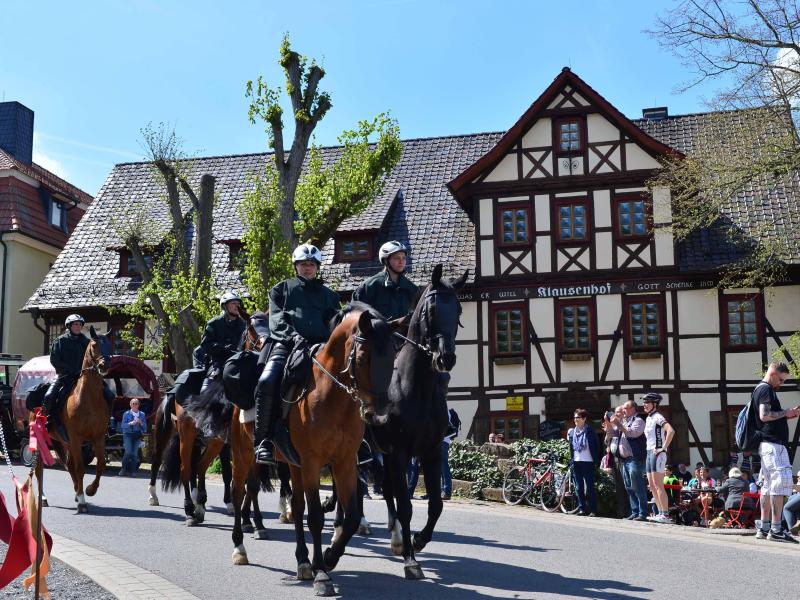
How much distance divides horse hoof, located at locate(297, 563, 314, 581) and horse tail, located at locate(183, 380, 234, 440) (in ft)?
9.64

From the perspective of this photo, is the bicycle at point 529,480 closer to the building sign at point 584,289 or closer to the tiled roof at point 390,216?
the building sign at point 584,289

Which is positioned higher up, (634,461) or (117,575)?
(634,461)

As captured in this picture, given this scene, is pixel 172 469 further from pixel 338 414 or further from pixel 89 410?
pixel 338 414

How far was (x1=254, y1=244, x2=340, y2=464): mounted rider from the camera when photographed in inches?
343

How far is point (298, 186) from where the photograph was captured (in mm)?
26094

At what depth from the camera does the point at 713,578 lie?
888cm

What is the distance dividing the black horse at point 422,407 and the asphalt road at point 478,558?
0.68m

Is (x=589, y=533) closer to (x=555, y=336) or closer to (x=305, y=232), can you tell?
(x=305, y=232)

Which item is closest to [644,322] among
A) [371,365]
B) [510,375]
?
[510,375]

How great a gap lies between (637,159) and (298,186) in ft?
33.6

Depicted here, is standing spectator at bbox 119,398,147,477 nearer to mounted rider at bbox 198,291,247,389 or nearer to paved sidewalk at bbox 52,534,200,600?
mounted rider at bbox 198,291,247,389

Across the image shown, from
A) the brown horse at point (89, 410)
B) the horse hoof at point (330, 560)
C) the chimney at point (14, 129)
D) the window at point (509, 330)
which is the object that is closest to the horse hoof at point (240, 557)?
the horse hoof at point (330, 560)

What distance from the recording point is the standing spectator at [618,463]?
16031mm

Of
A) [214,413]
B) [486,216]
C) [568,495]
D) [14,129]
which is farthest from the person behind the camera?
[14,129]
